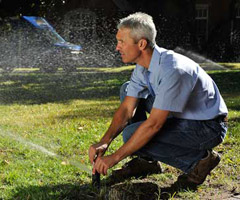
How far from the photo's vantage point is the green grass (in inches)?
145

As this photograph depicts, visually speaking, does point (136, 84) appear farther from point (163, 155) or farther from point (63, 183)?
point (63, 183)

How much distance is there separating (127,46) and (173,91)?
423 mm

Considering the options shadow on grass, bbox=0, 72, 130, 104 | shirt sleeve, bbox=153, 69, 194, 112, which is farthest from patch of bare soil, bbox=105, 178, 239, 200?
shadow on grass, bbox=0, 72, 130, 104

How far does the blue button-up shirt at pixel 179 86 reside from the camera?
3.20 m

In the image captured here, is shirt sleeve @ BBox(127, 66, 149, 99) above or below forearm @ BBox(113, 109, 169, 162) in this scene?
above

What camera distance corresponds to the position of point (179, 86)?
126 inches

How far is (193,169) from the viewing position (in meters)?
3.71

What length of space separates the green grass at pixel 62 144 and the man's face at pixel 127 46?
927mm

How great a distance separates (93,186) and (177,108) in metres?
0.90

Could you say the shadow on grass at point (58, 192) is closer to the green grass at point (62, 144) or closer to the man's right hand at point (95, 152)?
the green grass at point (62, 144)

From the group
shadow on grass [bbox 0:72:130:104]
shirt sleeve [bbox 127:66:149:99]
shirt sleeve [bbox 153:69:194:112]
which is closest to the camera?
shirt sleeve [bbox 153:69:194:112]

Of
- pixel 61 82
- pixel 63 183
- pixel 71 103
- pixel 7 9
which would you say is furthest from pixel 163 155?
pixel 7 9

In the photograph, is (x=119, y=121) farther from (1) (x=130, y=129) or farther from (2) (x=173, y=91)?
(2) (x=173, y=91)

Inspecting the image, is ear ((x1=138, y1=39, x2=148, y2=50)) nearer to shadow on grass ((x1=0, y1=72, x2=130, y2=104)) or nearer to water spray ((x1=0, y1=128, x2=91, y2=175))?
water spray ((x1=0, y1=128, x2=91, y2=175))
